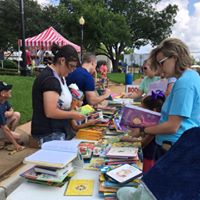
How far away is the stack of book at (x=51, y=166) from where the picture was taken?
1.65m

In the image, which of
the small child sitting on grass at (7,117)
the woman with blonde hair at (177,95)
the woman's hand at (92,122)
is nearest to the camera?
the woman with blonde hair at (177,95)

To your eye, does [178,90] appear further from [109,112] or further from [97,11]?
[97,11]

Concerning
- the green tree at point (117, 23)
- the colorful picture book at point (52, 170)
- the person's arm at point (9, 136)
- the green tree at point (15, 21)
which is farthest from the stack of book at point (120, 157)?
the green tree at point (15, 21)

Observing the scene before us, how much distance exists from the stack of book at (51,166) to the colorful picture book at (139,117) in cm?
49

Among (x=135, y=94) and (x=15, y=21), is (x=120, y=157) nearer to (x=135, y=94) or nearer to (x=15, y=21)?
(x=135, y=94)

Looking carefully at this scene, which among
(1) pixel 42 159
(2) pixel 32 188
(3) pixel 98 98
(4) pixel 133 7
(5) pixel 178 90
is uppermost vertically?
(4) pixel 133 7

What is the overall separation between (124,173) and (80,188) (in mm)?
286

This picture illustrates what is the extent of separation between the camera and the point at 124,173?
1.70m

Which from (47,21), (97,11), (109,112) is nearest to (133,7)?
(97,11)

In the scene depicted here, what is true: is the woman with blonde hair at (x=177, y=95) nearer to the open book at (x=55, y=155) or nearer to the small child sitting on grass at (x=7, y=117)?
the open book at (x=55, y=155)

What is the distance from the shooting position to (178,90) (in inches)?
62.1

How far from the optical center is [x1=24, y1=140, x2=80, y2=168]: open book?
5.40ft

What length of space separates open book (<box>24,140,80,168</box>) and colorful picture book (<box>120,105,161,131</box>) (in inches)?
17.2

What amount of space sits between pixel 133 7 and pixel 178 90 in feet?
102
